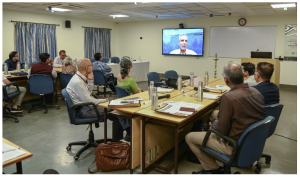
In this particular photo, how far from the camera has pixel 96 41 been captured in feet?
35.7

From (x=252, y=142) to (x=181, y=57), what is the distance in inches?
338

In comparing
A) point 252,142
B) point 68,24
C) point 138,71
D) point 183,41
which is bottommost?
point 252,142

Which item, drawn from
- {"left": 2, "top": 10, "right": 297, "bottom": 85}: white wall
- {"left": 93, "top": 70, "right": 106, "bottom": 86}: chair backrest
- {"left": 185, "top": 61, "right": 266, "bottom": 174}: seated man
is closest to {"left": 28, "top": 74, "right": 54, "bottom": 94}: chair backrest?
{"left": 93, "top": 70, "right": 106, "bottom": 86}: chair backrest

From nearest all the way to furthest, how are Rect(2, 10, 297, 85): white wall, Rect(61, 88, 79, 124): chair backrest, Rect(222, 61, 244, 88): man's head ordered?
Rect(222, 61, 244, 88): man's head → Rect(61, 88, 79, 124): chair backrest → Rect(2, 10, 297, 85): white wall

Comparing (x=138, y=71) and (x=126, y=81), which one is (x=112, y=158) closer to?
(x=126, y=81)

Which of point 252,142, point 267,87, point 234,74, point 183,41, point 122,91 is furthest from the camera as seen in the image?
point 183,41

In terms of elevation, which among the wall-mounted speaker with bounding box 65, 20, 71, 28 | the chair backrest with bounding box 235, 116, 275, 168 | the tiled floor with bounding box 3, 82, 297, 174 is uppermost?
the wall-mounted speaker with bounding box 65, 20, 71, 28

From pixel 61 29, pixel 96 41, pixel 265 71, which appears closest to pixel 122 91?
pixel 265 71

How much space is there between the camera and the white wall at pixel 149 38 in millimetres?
8203

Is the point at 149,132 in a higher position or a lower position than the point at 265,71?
lower

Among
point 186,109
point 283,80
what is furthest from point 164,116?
point 283,80

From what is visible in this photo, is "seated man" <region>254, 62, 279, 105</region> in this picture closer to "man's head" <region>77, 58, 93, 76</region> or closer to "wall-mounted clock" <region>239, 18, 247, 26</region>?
"man's head" <region>77, 58, 93, 76</region>

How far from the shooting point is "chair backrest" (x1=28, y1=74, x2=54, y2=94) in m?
4.82

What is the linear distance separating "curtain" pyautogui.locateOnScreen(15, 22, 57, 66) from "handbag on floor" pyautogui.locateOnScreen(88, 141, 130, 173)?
6934 mm
